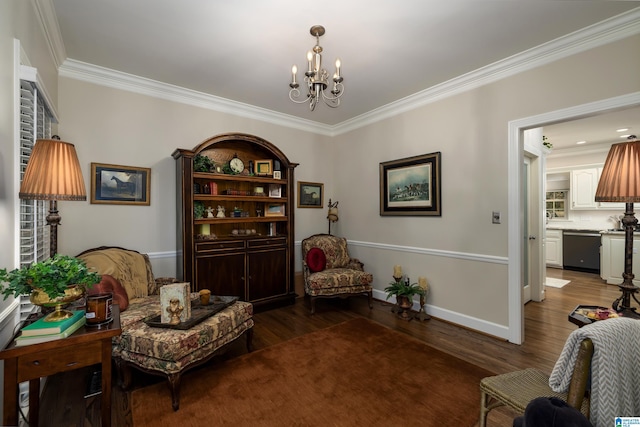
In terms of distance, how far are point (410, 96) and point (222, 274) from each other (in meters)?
3.30

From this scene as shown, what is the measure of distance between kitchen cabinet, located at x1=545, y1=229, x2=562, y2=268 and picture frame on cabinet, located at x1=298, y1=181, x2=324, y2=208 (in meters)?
5.58

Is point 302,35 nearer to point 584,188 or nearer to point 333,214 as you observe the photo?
point 333,214

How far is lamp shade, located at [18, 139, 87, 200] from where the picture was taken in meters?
1.50

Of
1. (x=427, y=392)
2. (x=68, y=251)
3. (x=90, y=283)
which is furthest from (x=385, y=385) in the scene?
(x=68, y=251)

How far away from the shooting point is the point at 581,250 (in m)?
6.06

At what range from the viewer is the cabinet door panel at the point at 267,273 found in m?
3.70

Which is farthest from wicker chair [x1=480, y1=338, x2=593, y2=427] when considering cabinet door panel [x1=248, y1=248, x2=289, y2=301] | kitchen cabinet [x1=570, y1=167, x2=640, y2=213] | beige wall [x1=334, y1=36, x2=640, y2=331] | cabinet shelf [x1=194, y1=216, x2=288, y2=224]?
kitchen cabinet [x1=570, y1=167, x2=640, y2=213]

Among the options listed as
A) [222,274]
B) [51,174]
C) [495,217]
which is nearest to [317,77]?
[51,174]

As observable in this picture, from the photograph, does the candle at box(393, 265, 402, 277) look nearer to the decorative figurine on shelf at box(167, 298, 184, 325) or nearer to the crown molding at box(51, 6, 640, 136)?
the crown molding at box(51, 6, 640, 136)

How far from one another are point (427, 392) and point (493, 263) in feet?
5.34

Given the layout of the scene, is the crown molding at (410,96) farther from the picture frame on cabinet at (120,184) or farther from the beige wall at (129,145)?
the picture frame on cabinet at (120,184)

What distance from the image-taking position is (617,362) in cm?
111

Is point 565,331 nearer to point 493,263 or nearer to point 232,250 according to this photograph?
point 493,263

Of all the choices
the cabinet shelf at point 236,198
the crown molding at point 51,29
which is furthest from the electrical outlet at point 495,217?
the crown molding at point 51,29
